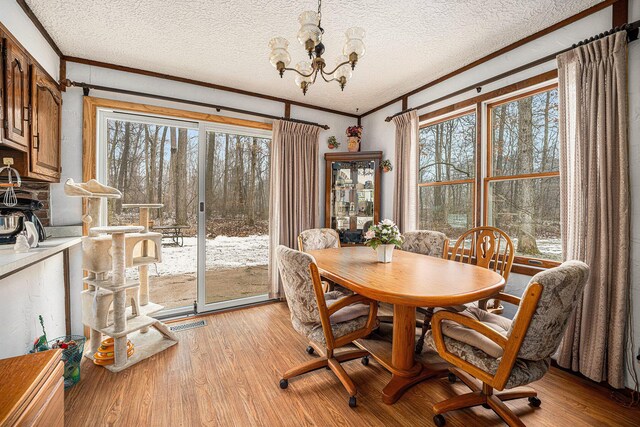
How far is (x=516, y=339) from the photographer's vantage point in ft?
4.13

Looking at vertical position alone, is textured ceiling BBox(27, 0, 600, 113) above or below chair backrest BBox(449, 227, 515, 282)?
above

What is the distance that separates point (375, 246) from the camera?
2238 millimetres

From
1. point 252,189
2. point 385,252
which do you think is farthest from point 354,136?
point 385,252

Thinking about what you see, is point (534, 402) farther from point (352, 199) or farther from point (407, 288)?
A: point (352, 199)

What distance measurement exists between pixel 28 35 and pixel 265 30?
1.69 meters

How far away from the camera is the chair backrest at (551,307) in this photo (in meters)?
1.21

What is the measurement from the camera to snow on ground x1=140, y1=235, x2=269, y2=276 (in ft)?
12.1

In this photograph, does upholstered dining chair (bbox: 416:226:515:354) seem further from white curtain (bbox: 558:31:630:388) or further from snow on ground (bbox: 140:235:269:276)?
snow on ground (bbox: 140:235:269:276)

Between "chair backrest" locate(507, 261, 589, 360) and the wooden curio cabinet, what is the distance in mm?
2648

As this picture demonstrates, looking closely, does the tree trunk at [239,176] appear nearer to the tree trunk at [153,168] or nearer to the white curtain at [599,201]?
the tree trunk at [153,168]

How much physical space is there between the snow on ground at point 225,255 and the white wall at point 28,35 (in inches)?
85.6

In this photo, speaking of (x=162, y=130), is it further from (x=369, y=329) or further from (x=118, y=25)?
(x=369, y=329)

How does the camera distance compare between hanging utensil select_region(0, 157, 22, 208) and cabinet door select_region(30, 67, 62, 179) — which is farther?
cabinet door select_region(30, 67, 62, 179)

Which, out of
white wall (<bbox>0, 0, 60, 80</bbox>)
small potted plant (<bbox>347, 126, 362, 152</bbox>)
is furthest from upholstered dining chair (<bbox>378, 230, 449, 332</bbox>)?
white wall (<bbox>0, 0, 60, 80</bbox>)
